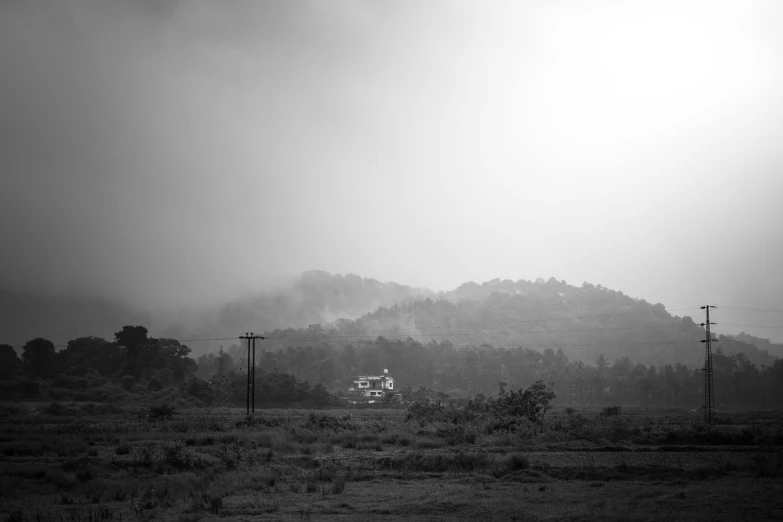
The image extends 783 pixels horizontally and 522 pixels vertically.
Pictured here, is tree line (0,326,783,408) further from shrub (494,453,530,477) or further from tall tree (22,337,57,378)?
shrub (494,453,530,477)

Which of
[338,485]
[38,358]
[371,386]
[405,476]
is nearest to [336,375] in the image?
[371,386]

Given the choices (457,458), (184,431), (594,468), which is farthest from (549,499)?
(184,431)

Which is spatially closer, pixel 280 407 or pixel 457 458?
pixel 457 458

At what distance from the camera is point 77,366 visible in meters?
115

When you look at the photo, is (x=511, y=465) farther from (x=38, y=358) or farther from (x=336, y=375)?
(x=336, y=375)

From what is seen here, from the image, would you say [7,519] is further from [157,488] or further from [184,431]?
[184,431]

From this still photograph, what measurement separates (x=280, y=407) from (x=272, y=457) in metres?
66.8

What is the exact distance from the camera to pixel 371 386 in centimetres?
13500

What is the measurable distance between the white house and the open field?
83.3 meters

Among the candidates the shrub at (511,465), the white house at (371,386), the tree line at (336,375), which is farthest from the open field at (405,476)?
the white house at (371,386)

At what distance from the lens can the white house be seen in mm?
126188

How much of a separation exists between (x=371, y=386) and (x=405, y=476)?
10973cm

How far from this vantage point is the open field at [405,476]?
19.5 m

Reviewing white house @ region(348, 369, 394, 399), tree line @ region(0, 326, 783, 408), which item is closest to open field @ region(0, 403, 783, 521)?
tree line @ region(0, 326, 783, 408)
